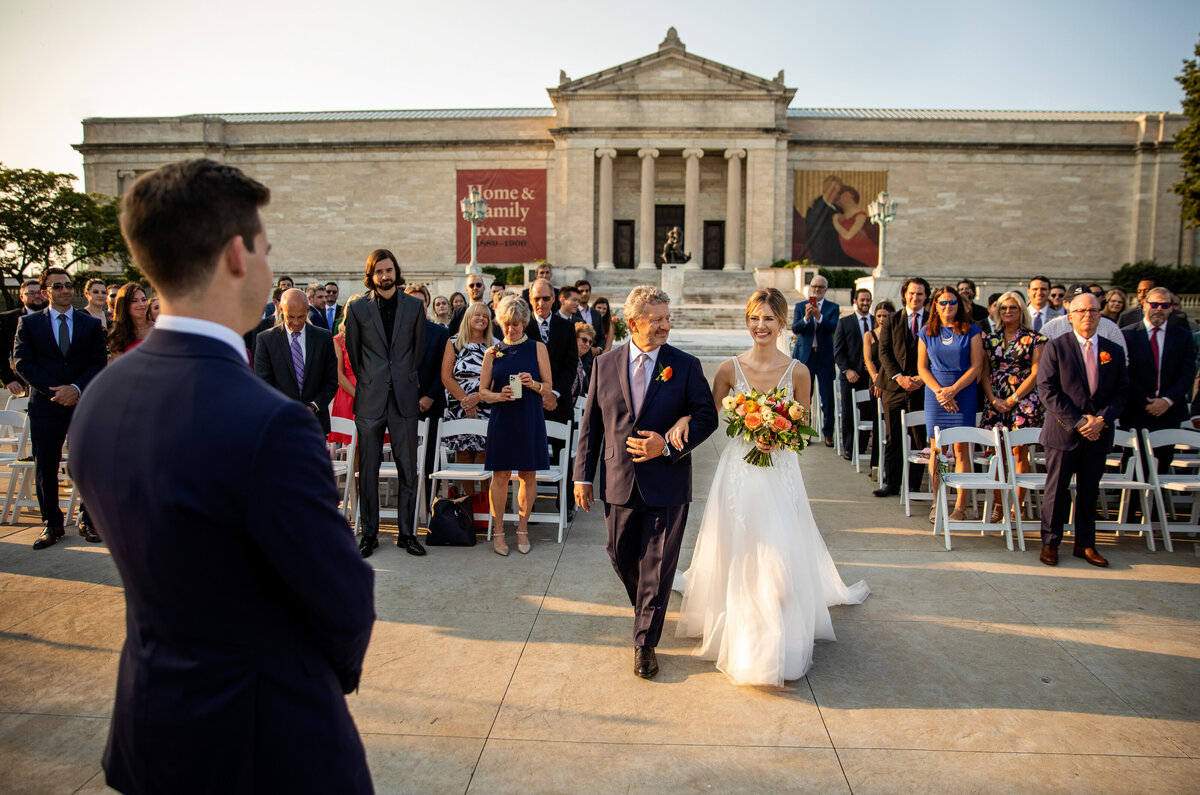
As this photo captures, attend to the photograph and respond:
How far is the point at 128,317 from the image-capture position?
705 cm

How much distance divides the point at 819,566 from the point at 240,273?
4645mm

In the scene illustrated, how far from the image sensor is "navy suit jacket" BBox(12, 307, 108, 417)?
7.12 m

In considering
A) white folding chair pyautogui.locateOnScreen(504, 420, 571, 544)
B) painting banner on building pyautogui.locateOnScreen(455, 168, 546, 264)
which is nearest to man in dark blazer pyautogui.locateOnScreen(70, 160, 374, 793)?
white folding chair pyautogui.locateOnScreen(504, 420, 571, 544)

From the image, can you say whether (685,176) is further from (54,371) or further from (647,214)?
(54,371)

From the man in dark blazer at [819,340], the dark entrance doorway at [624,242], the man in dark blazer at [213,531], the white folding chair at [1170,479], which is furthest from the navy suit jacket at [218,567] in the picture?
the dark entrance doorway at [624,242]

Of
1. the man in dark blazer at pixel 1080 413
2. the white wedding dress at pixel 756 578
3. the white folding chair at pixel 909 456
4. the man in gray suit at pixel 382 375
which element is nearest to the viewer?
the white wedding dress at pixel 756 578

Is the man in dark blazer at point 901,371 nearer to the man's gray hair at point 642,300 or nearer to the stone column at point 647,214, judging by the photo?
the man's gray hair at point 642,300

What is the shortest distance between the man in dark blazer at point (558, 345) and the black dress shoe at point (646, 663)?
4141mm

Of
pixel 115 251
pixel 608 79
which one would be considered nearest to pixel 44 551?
pixel 608 79

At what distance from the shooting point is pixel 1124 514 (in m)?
A: 7.26

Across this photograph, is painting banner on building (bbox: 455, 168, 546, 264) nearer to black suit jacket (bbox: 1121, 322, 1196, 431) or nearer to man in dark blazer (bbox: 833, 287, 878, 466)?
man in dark blazer (bbox: 833, 287, 878, 466)

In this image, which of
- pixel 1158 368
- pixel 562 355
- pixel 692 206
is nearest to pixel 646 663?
pixel 562 355

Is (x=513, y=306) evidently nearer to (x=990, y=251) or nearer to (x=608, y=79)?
(x=608, y=79)

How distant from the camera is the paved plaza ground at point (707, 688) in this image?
3.46 meters
